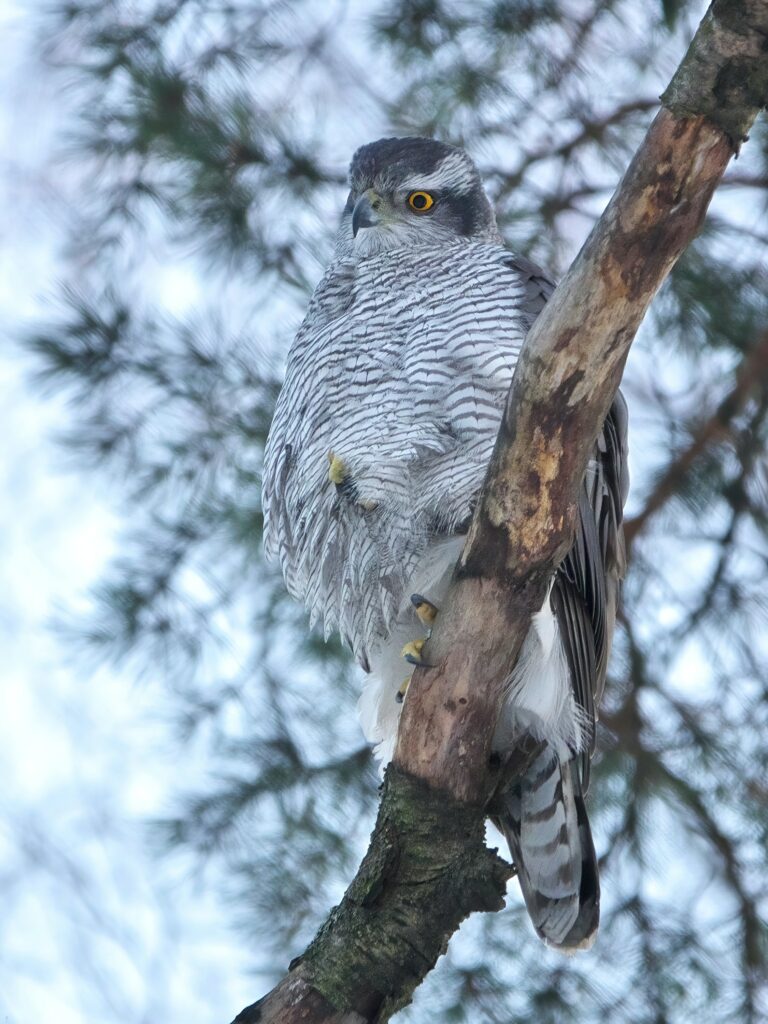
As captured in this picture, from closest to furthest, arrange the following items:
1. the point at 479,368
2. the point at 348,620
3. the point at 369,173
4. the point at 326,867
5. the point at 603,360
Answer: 1. the point at 603,360
2. the point at 479,368
3. the point at 348,620
4. the point at 369,173
5. the point at 326,867

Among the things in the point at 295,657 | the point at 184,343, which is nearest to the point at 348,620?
the point at 295,657

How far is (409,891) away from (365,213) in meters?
1.96

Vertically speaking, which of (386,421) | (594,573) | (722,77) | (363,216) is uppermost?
(363,216)

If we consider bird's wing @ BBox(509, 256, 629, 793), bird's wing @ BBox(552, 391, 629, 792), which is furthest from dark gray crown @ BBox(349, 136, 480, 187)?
bird's wing @ BBox(552, 391, 629, 792)

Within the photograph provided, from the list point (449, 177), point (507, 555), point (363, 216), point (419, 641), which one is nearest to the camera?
point (507, 555)

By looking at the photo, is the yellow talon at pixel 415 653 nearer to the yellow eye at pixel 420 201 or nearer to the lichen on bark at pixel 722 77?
the lichen on bark at pixel 722 77

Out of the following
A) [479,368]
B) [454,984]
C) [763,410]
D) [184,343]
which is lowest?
[454,984]

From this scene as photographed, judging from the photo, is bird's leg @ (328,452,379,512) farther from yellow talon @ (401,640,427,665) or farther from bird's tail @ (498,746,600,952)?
bird's tail @ (498,746,600,952)

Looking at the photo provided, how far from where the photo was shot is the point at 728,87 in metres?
2.05

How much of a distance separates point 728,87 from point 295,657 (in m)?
2.65

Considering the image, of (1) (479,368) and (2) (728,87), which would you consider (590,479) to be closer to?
(1) (479,368)

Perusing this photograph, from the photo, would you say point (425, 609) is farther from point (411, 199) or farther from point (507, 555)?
point (411, 199)

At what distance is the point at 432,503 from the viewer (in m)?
2.94

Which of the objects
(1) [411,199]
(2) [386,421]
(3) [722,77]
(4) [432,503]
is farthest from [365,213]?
(3) [722,77]
